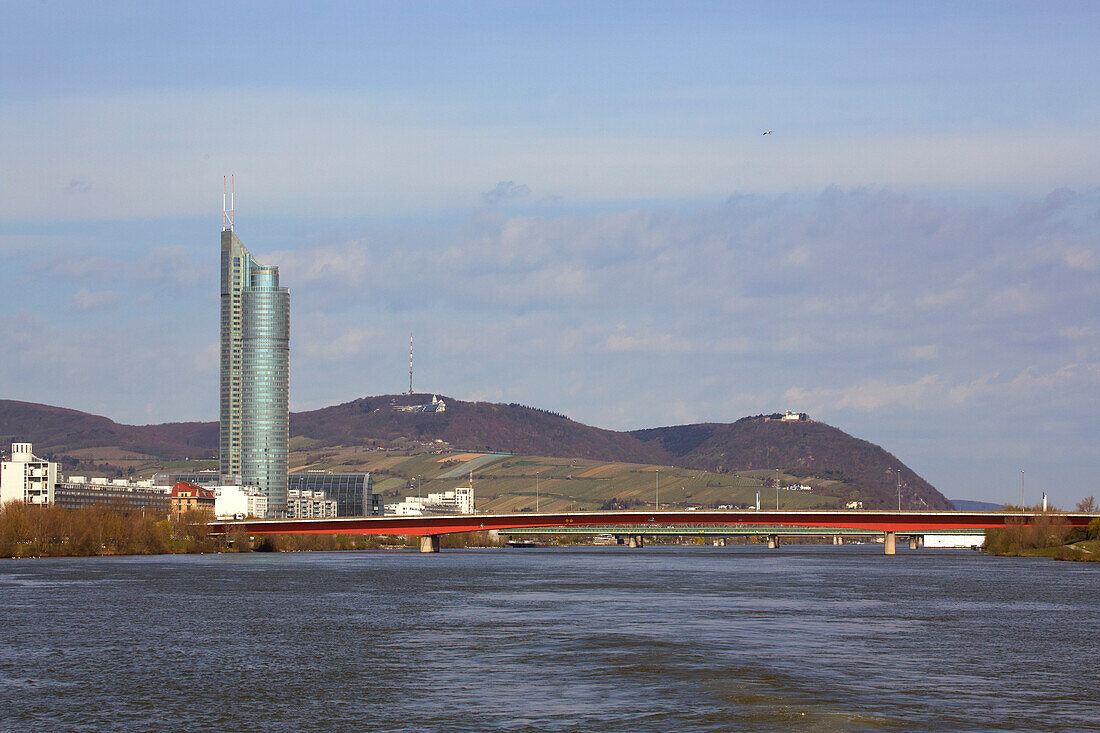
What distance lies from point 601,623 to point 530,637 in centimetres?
991

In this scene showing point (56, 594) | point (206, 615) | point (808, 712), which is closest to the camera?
point (808, 712)

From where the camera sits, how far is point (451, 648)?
71938 mm

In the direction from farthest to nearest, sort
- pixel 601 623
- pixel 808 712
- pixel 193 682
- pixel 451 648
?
1. pixel 601 623
2. pixel 451 648
3. pixel 193 682
4. pixel 808 712

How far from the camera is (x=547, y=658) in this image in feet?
219

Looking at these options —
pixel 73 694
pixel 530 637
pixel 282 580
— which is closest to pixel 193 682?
pixel 73 694

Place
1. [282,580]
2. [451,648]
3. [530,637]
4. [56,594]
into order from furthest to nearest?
[282,580] → [56,594] → [530,637] → [451,648]

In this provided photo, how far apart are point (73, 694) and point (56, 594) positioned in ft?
208

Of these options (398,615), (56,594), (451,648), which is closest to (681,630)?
(451,648)

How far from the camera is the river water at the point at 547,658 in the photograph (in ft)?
164

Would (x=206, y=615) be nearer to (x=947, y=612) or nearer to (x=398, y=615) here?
(x=398, y=615)

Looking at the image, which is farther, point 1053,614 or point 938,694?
point 1053,614

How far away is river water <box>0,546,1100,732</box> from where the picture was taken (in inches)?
1965

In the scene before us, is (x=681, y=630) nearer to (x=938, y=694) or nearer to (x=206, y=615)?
(x=938, y=694)

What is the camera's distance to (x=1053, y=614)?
96188 mm
